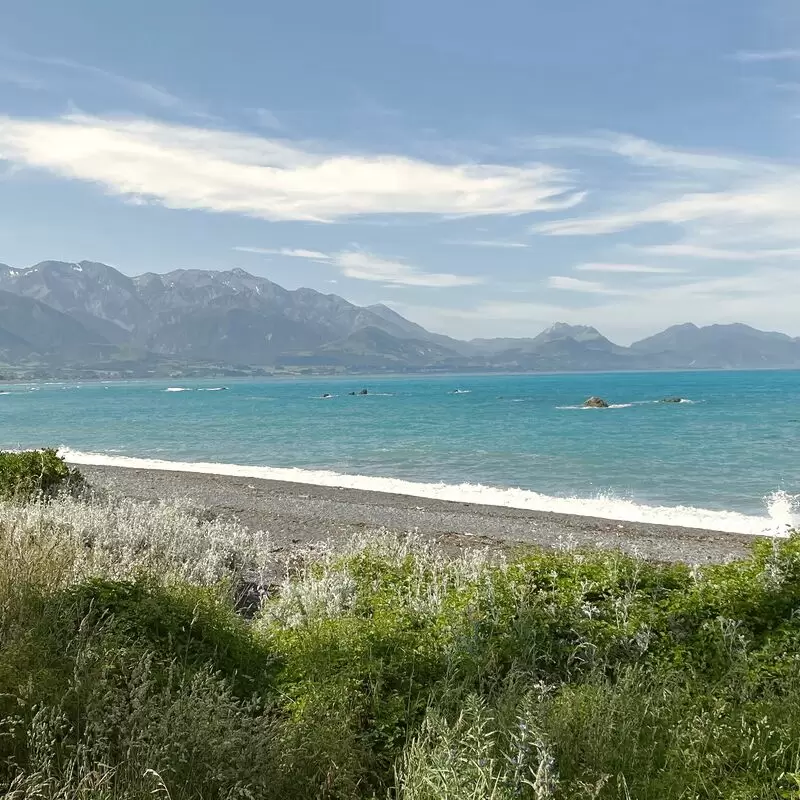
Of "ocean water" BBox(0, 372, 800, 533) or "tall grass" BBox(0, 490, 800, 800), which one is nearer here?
"tall grass" BBox(0, 490, 800, 800)

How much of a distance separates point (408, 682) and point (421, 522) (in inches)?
542

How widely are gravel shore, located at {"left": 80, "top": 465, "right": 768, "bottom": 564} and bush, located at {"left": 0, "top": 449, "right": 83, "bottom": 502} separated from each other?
1.45 meters

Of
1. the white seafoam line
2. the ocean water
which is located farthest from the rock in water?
the white seafoam line

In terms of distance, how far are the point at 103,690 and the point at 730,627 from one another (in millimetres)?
4820

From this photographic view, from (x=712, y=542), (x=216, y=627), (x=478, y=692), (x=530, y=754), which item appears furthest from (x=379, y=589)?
(x=712, y=542)

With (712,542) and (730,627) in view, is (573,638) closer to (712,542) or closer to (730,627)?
(730,627)

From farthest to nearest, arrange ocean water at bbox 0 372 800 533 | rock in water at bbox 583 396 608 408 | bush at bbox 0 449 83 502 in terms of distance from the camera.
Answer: rock in water at bbox 583 396 608 408
ocean water at bbox 0 372 800 533
bush at bbox 0 449 83 502

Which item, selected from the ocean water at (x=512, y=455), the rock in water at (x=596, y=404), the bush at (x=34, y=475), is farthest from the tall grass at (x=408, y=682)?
the rock in water at (x=596, y=404)

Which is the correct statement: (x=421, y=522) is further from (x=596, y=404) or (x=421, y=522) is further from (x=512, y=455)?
(x=596, y=404)

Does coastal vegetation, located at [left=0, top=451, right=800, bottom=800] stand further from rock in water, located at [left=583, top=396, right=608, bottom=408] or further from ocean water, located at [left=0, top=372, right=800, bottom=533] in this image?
rock in water, located at [left=583, top=396, right=608, bottom=408]

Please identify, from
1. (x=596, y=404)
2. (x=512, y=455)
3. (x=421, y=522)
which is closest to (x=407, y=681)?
(x=421, y=522)

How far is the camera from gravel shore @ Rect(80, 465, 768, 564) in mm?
16369

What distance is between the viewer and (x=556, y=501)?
80.4 ft

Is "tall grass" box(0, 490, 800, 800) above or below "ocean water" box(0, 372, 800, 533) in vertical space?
above
